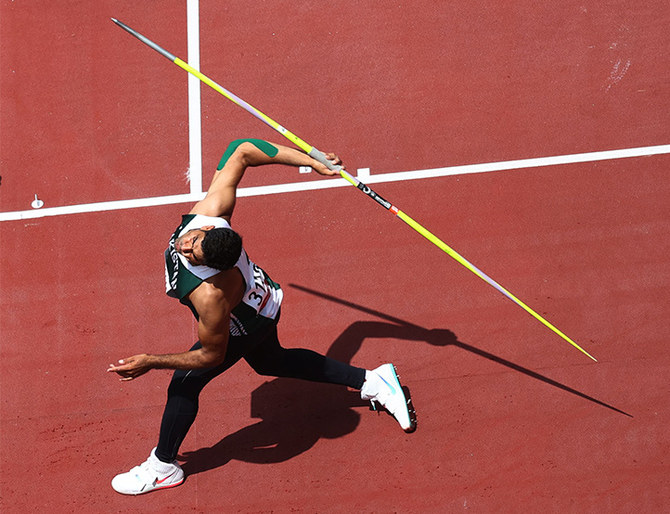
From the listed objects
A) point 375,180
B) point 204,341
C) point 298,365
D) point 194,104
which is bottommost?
point 298,365

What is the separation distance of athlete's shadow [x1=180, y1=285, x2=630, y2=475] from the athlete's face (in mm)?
1918

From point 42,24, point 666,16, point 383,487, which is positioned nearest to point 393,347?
point 383,487

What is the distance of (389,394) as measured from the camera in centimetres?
521

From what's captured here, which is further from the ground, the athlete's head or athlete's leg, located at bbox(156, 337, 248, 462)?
the athlete's head

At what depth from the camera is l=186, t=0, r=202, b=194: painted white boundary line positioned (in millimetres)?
5961

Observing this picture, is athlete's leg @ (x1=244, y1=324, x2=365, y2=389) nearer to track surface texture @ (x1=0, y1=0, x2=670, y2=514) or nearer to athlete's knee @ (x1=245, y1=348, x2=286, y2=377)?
athlete's knee @ (x1=245, y1=348, x2=286, y2=377)

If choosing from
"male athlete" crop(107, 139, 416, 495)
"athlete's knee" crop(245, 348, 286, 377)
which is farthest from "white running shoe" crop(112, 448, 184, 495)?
"athlete's knee" crop(245, 348, 286, 377)

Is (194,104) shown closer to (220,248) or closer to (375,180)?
(375,180)

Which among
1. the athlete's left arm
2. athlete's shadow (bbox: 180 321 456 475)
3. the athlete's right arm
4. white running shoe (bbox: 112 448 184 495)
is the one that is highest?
the athlete's right arm

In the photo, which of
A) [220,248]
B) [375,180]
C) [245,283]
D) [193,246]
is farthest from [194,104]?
[220,248]

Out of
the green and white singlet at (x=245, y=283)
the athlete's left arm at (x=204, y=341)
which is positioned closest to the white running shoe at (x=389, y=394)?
the green and white singlet at (x=245, y=283)

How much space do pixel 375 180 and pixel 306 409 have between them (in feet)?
6.53

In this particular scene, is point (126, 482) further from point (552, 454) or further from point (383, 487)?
point (552, 454)

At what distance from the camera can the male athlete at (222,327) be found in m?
3.94
